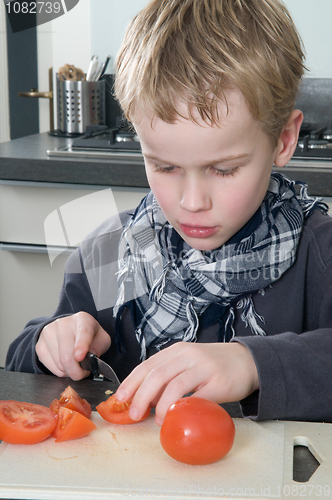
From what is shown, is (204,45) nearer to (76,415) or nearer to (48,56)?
(76,415)

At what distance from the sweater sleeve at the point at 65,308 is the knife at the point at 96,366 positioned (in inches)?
4.8

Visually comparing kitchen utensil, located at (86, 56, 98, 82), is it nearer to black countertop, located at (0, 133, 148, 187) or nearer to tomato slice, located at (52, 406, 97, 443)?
black countertop, located at (0, 133, 148, 187)

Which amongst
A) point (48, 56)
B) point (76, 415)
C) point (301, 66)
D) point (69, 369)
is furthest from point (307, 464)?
point (48, 56)

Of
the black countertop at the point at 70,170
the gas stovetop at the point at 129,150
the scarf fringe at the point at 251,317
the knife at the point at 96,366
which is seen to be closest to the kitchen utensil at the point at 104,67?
the gas stovetop at the point at 129,150

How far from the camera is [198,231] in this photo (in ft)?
2.52

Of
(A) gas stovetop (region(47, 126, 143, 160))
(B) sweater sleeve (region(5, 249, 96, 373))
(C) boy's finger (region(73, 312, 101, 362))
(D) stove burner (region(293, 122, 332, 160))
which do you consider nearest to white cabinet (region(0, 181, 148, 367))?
(A) gas stovetop (region(47, 126, 143, 160))

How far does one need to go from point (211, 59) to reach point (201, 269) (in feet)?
1.18

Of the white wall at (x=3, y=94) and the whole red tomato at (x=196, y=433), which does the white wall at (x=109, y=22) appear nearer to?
the white wall at (x=3, y=94)

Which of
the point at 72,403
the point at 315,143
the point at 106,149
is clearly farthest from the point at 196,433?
the point at 315,143

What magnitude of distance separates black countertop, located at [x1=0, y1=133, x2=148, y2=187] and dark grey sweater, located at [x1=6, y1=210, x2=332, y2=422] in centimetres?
54

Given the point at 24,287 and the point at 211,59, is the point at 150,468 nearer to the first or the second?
the point at 211,59

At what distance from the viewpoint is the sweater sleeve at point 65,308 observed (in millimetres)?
863

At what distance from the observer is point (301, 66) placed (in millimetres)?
805

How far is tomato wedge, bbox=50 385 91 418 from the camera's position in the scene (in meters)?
0.61
